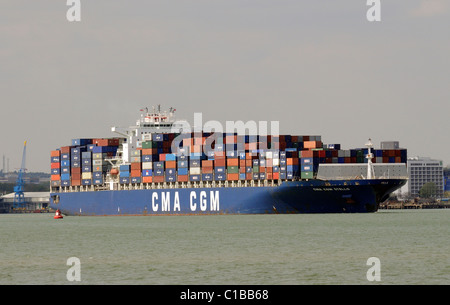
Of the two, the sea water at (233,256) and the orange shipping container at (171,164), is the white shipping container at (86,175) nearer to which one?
the orange shipping container at (171,164)

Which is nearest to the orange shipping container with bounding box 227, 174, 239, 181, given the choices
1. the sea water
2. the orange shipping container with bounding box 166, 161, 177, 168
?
the orange shipping container with bounding box 166, 161, 177, 168

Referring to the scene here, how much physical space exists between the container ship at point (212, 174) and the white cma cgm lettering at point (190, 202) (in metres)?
0.12

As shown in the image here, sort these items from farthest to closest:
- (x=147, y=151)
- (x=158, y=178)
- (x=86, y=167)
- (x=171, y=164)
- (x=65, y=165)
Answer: (x=65, y=165)
(x=86, y=167)
(x=147, y=151)
(x=158, y=178)
(x=171, y=164)

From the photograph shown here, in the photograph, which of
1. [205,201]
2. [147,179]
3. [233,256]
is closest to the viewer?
[233,256]

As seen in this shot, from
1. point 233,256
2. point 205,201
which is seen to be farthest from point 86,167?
point 233,256

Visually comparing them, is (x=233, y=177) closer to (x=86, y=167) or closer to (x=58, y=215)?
(x=86, y=167)

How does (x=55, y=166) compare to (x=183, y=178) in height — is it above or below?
above

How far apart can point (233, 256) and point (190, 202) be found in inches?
2120

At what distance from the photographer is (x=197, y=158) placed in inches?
3848

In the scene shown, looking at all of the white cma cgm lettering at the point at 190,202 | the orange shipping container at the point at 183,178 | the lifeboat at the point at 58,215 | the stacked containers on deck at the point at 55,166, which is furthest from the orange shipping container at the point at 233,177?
the stacked containers on deck at the point at 55,166

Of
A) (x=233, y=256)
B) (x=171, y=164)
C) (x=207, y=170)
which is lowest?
(x=233, y=256)

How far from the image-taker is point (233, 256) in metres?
44.9

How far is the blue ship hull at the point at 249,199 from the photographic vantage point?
86000 millimetres
